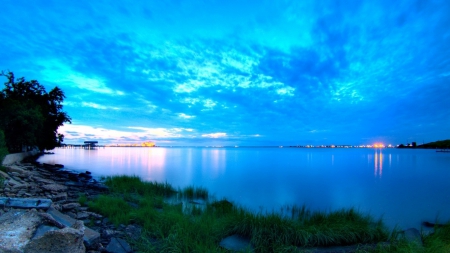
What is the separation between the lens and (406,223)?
43.2 ft

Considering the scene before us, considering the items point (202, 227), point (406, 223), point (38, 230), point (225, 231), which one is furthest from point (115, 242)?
point (406, 223)

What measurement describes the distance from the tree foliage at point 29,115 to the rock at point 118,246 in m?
32.9

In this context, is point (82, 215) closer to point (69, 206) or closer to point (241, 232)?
point (69, 206)

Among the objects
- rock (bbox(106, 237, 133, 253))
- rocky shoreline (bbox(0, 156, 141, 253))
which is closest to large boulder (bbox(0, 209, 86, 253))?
rocky shoreline (bbox(0, 156, 141, 253))

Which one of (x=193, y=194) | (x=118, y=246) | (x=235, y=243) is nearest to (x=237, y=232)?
(x=235, y=243)

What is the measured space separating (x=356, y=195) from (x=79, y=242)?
21.8 meters

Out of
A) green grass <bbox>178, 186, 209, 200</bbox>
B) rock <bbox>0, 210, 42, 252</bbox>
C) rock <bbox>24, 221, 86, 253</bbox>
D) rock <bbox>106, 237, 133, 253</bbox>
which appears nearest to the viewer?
rock <bbox>24, 221, 86, 253</bbox>

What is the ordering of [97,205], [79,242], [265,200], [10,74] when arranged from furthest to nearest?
[10,74], [265,200], [97,205], [79,242]

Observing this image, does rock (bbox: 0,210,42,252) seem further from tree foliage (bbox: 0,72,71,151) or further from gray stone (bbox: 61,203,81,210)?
tree foliage (bbox: 0,72,71,151)

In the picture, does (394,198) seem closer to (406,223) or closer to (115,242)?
(406,223)

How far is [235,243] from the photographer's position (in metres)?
7.01

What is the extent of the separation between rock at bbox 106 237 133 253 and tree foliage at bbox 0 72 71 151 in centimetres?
3290

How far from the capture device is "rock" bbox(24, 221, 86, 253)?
443cm

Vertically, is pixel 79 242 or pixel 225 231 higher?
pixel 79 242
